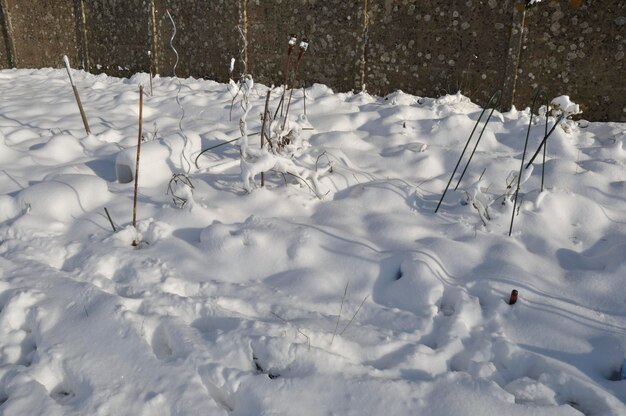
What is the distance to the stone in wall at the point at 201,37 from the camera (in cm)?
476

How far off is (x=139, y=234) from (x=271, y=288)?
0.66 metres

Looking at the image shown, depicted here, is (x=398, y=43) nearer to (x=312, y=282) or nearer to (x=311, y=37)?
(x=311, y=37)

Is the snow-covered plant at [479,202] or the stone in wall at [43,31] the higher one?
the stone in wall at [43,31]

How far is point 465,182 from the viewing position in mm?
2426

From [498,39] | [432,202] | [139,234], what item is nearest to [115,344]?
[139,234]

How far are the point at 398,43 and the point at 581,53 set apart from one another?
1393 millimetres

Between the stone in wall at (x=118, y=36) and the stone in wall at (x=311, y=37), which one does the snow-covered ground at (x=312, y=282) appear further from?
the stone in wall at (x=118, y=36)

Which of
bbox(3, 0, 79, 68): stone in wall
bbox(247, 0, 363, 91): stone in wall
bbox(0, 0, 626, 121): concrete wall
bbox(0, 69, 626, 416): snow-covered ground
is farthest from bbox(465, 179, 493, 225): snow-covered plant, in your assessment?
bbox(3, 0, 79, 68): stone in wall

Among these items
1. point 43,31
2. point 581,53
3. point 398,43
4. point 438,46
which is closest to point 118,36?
point 43,31

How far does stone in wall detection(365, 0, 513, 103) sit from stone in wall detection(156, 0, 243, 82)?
1584mm

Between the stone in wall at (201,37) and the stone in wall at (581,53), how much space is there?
112 inches

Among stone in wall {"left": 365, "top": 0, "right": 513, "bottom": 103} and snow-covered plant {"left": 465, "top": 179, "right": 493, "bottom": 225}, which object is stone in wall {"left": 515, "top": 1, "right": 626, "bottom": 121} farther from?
snow-covered plant {"left": 465, "top": 179, "right": 493, "bottom": 225}

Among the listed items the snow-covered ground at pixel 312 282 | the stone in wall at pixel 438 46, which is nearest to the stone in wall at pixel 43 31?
the snow-covered ground at pixel 312 282

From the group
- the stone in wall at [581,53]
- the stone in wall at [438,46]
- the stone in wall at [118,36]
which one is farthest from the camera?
the stone in wall at [118,36]
